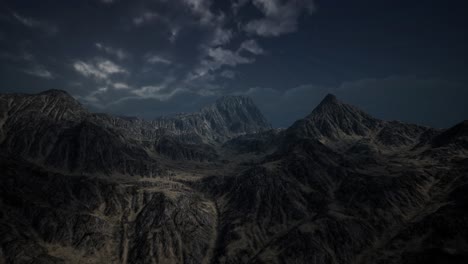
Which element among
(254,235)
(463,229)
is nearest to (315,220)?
(254,235)

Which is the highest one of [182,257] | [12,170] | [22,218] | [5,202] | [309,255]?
[12,170]

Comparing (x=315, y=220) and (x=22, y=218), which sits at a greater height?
(x=22, y=218)

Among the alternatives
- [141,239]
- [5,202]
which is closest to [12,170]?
[5,202]

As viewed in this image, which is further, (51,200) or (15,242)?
(51,200)

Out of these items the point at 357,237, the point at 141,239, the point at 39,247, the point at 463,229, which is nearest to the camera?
the point at 463,229

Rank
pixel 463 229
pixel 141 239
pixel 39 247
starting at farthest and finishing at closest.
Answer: pixel 141 239 < pixel 39 247 < pixel 463 229

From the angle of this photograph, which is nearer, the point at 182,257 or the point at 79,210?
the point at 182,257

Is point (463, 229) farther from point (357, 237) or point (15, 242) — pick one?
point (15, 242)

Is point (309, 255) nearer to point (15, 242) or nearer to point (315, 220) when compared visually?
point (315, 220)

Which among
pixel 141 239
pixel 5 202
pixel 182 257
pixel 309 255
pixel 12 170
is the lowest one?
pixel 309 255

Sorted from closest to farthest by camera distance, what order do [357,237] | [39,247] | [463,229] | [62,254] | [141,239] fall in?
1. [463,229]
2. [39,247]
3. [62,254]
4. [357,237]
5. [141,239]
